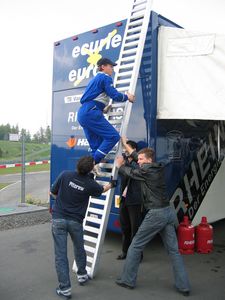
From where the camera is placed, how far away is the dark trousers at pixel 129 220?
4965 millimetres

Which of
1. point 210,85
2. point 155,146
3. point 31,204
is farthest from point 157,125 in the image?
point 31,204

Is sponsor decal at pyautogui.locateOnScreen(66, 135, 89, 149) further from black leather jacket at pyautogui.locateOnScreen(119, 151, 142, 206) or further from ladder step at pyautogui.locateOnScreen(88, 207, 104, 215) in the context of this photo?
ladder step at pyautogui.locateOnScreen(88, 207, 104, 215)

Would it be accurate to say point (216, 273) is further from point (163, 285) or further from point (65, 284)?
point (65, 284)

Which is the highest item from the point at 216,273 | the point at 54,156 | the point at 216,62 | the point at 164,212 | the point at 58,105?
the point at 216,62

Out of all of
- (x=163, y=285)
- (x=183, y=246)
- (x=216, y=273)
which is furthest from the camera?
(x=183, y=246)

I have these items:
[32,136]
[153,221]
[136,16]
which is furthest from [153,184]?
[32,136]

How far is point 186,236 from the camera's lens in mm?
5477

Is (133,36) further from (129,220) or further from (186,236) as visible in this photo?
(186,236)

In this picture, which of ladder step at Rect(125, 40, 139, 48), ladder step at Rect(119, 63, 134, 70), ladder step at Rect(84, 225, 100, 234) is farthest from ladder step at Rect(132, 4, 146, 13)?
ladder step at Rect(84, 225, 100, 234)

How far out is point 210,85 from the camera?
15.1 ft

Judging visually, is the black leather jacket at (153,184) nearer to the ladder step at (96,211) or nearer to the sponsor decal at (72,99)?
the ladder step at (96,211)

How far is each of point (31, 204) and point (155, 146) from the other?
5.52 m

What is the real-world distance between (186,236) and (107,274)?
149cm

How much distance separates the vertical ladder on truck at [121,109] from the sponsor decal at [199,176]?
1303 millimetres
